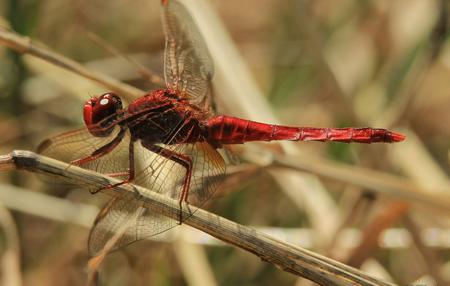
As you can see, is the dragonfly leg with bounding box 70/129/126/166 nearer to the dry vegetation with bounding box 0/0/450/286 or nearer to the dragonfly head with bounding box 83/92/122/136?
the dragonfly head with bounding box 83/92/122/136

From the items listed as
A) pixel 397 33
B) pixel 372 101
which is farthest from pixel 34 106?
pixel 397 33

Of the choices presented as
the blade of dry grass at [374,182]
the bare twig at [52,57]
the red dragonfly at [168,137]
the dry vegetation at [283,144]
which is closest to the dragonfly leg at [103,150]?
the red dragonfly at [168,137]

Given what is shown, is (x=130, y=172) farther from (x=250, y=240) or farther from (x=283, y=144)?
(x=283, y=144)

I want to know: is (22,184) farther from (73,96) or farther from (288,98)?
(288,98)

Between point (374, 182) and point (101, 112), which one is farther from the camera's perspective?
point (374, 182)

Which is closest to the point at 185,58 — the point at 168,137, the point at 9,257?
the point at 168,137

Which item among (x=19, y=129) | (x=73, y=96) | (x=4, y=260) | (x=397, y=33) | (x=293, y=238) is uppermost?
(x=397, y=33)

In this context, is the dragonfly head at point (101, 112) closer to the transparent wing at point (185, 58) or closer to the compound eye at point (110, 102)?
the compound eye at point (110, 102)
